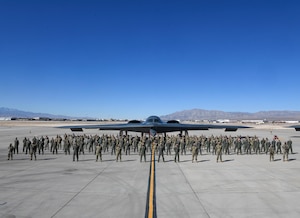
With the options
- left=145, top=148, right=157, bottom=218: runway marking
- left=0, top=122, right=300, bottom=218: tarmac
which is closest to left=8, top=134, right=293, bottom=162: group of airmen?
left=0, top=122, right=300, bottom=218: tarmac

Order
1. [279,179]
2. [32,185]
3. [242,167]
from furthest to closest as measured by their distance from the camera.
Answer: [242,167] < [279,179] < [32,185]

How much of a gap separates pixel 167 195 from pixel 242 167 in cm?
691

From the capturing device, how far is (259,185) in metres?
9.77

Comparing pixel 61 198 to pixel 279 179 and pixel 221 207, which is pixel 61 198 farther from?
pixel 279 179

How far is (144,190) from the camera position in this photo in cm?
896

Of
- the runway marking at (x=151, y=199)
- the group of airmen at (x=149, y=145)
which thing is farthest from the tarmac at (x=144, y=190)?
the group of airmen at (x=149, y=145)

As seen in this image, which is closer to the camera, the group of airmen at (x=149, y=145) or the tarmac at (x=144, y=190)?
the tarmac at (x=144, y=190)

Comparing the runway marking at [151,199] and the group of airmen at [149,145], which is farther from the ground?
the group of airmen at [149,145]

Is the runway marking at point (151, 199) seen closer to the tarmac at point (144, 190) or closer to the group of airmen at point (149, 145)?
the tarmac at point (144, 190)

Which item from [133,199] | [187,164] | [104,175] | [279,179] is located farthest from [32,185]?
[279,179]

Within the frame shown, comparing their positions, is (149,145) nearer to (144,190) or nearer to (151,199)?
(144,190)

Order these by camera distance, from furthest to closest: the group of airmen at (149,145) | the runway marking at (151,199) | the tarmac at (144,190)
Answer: the group of airmen at (149,145) → the tarmac at (144,190) → the runway marking at (151,199)

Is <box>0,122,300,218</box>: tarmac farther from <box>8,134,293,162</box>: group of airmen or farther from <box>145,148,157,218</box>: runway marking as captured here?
<box>8,134,293,162</box>: group of airmen

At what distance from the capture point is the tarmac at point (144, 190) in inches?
274
